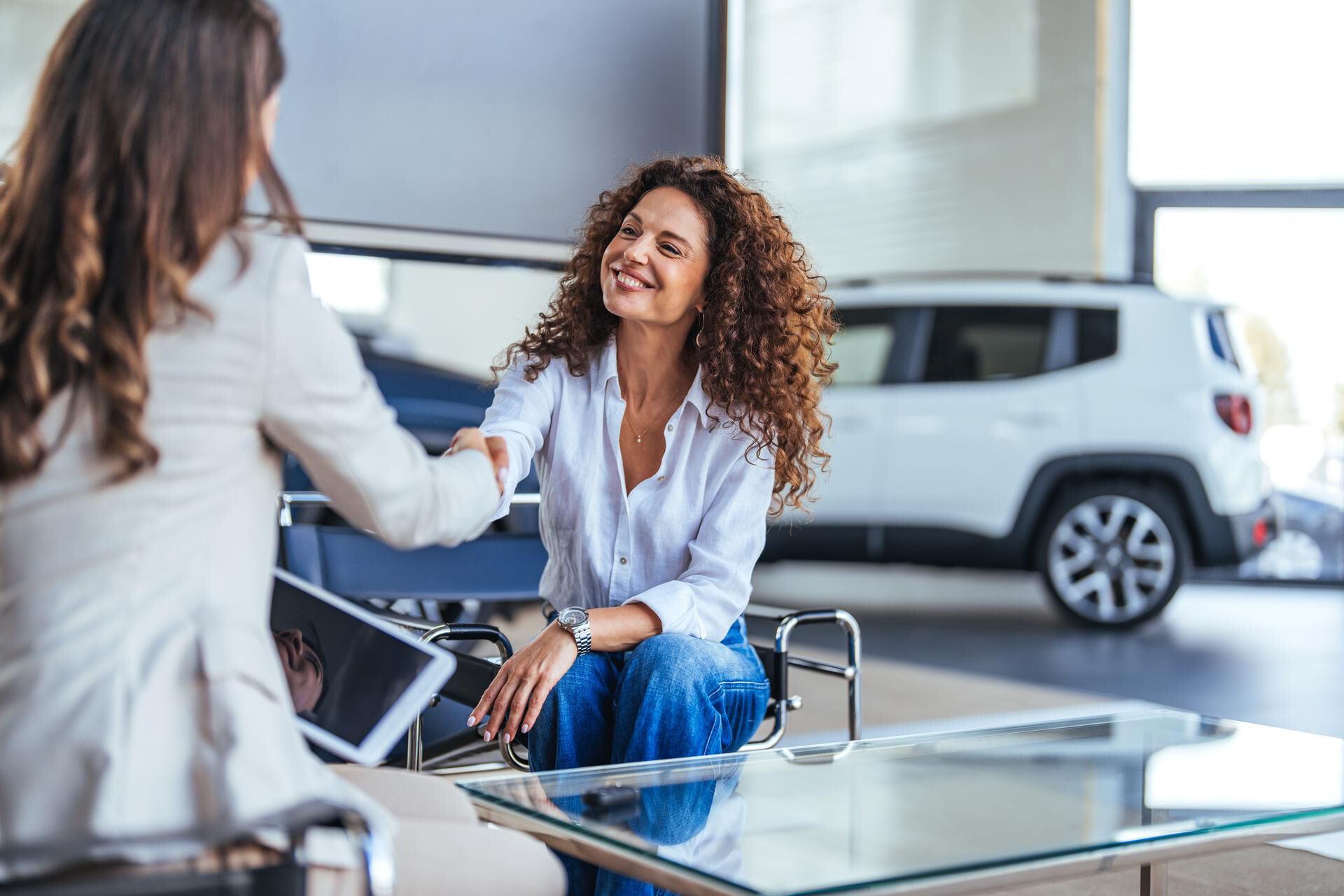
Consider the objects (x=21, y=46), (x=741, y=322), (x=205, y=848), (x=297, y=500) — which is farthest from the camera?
(x=21, y=46)

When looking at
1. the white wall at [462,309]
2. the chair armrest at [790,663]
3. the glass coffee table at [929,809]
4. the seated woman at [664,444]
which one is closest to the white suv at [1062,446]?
the white wall at [462,309]

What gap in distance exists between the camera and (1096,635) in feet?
14.9

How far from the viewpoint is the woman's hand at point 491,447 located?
127 centimetres

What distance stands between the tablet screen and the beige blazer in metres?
0.05

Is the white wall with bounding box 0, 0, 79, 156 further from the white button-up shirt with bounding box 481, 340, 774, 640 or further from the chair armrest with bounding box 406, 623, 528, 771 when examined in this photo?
the chair armrest with bounding box 406, 623, 528, 771

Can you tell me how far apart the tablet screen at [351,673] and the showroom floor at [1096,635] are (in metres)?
3.44

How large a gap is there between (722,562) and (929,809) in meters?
0.50

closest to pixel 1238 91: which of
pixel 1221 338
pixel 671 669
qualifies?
pixel 1221 338

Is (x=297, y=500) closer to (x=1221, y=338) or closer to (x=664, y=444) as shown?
(x=664, y=444)

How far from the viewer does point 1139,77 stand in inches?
181

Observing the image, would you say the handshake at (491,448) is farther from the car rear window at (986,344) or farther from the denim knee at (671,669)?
the car rear window at (986,344)

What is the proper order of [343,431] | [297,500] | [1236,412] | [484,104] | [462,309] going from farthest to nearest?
[1236,412] → [484,104] → [462,309] → [297,500] → [343,431]

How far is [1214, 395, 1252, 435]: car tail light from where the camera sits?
4.44 m

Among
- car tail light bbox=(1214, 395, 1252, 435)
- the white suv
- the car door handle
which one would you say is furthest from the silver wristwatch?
car tail light bbox=(1214, 395, 1252, 435)
